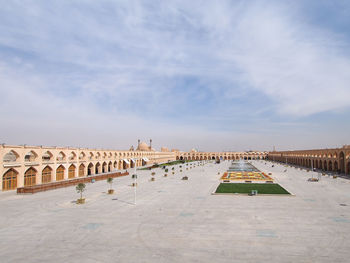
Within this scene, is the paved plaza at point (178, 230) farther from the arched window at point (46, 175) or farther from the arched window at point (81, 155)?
the arched window at point (81, 155)

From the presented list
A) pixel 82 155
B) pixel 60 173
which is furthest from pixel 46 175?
pixel 82 155

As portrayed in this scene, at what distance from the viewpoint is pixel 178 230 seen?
50.0ft

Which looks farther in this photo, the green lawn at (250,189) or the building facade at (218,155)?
the building facade at (218,155)

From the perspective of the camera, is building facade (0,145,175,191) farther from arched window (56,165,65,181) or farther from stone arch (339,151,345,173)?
stone arch (339,151,345,173)

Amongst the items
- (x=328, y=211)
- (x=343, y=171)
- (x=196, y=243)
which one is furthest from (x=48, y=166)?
(x=343, y=171)

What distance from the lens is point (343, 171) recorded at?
54750mm

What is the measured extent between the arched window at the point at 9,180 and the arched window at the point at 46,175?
226 inches

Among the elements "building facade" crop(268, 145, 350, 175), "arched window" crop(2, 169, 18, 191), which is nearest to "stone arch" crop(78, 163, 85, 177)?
"arched window" crop(2, 169, 18, 191)

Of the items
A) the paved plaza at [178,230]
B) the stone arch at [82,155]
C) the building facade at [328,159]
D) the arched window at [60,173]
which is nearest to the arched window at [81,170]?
the stone arch at [82,155]

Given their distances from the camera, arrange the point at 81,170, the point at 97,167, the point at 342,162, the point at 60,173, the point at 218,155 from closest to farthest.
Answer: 1. the point at 60,173
2. the point at 81,170
3. the point at 342,162
4. the point at 97,167
5. the point at 218,155

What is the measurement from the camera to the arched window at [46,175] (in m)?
40.6

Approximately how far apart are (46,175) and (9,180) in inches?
310

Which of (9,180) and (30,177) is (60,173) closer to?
(30,177)

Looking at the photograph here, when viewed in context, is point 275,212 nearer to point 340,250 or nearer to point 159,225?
point 340,250
